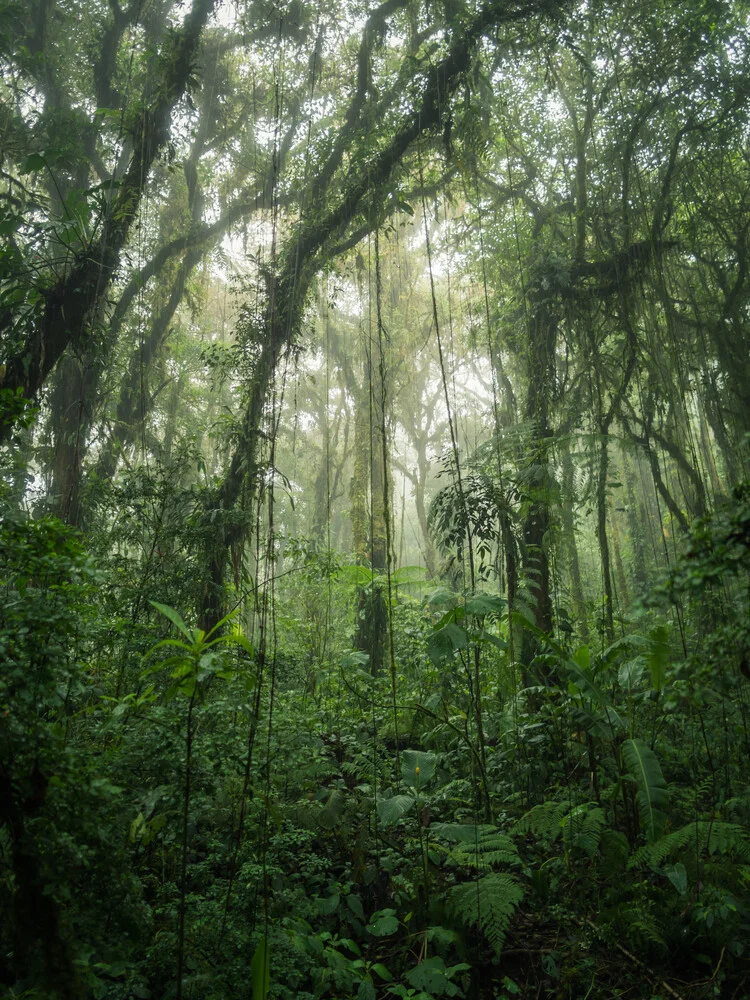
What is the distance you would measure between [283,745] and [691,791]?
6.37 ft

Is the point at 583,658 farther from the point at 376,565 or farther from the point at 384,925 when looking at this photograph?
the point at 376,565

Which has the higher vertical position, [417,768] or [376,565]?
[376,565]

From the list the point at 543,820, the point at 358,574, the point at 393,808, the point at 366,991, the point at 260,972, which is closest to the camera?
the point at 260,972

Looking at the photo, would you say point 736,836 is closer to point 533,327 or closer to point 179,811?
point 179,811

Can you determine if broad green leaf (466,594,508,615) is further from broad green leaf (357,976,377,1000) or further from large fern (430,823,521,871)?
broad green leaf (357,976,377,1000)

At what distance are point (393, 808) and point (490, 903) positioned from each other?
466mm

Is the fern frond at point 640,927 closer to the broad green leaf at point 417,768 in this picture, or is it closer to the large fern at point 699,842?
the large fern at point 699,842

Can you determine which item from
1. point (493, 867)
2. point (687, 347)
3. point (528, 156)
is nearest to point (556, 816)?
point (493, 867)

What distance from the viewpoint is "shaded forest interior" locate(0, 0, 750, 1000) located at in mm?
1896

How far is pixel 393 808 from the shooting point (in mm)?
2525

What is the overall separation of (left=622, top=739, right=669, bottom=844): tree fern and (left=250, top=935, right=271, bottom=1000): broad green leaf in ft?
5.00

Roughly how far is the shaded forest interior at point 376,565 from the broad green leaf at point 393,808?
0.02m

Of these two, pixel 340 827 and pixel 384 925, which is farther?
pixel 340 827

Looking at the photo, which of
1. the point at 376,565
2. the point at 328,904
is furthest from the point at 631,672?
the point at 376,565
